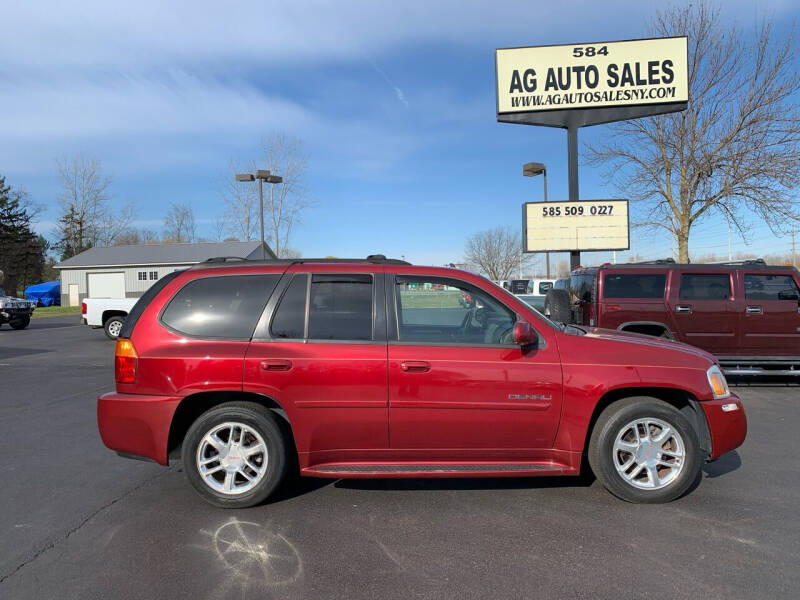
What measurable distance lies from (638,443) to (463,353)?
57.9 inches

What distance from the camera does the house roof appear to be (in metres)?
45.9

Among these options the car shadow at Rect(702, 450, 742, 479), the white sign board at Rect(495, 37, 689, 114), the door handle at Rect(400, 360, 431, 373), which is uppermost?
the white sign board at Rect(495, 37, 689, 114)

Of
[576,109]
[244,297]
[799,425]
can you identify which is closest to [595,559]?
[244,297]

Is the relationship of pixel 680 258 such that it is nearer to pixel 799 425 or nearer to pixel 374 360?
pixel 799 425

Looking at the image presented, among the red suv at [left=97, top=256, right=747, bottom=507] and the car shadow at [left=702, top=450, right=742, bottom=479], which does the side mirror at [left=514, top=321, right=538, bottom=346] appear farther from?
the car shadow at [left=702, top=450, right=742, bottom=479]

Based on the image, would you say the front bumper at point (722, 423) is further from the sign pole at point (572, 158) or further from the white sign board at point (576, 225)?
the sign pole at point (572, 158)

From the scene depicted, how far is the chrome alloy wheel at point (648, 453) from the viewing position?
386 centimetres

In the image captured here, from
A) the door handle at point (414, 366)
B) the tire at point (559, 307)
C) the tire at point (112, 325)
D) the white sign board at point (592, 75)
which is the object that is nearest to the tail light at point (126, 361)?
the door handle at point (414, 366)

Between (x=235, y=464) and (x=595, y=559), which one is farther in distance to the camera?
(x=235, y=464)

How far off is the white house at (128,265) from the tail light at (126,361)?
4163 cm

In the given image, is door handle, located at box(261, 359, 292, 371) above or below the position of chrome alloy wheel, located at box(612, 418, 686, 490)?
above

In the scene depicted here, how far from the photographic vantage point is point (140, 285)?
46375 mm

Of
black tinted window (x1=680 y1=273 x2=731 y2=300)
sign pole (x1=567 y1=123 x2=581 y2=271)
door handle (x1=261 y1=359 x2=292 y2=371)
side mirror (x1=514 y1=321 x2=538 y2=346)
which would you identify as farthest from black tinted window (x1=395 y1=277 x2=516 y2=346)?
sign pole (x1=567 y1=123 x2=581 y2=271)

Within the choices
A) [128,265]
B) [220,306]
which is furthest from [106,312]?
[128,265]
